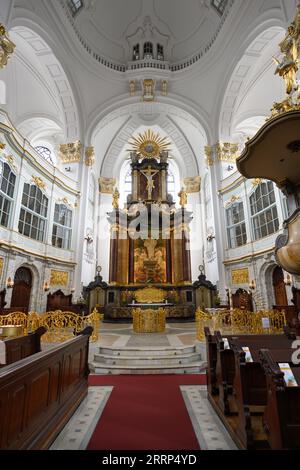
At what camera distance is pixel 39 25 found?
11297 millimetres

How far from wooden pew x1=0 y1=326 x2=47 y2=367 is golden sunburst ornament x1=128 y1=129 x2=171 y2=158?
57.1ft

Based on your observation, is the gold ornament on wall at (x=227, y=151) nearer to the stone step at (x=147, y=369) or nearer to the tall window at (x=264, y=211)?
the tall window at (x=264, y=211)

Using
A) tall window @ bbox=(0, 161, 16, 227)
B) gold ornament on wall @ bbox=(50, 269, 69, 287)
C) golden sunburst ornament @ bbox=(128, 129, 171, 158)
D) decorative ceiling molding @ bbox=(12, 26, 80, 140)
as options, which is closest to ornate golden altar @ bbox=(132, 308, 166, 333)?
gold ornament on wall @ bbox=(50, 269, 69, 287)

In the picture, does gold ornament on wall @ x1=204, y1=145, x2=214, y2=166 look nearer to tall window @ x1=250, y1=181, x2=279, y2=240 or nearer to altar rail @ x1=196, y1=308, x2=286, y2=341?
tall window @ x1=250, y1=181, x2=279, y2=240

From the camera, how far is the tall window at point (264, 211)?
10.8 m

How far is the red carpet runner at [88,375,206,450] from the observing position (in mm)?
2680

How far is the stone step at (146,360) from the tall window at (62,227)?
8.38 metres

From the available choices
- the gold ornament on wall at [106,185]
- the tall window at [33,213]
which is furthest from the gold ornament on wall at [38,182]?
the gold ornament on wall at [106,185]

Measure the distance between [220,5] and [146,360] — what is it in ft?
59.7

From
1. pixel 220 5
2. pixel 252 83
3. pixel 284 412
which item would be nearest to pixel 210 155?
pixel 252 83

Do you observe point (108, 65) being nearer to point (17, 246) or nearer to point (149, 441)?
point (17, 246)

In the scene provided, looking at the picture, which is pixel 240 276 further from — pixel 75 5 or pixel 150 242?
pixel 75 5
